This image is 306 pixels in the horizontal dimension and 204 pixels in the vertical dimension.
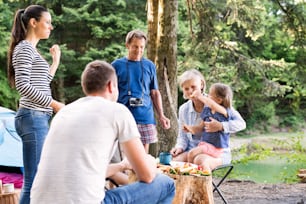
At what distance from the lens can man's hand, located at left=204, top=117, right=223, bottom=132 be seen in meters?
3.17

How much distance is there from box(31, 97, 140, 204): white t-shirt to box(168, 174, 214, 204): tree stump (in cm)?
91

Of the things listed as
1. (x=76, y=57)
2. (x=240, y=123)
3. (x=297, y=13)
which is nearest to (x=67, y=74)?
(x=76, y=57)

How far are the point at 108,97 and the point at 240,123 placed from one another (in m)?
1.48

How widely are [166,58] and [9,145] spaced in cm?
199

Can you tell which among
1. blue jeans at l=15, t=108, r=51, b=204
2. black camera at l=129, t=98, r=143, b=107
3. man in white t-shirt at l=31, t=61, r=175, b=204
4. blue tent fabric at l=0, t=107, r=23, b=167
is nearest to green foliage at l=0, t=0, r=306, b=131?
blue tent fabric at l=0, t=107, r=23, b=167

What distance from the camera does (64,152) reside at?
1.81m

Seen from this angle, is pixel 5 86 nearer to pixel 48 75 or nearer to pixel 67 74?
pixel 67 74

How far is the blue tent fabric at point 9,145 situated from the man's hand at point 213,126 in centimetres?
170

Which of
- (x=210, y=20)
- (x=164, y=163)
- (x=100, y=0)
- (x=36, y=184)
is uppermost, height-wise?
(x=100, y=0)

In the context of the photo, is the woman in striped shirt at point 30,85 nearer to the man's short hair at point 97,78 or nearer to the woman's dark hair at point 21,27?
the woman's dark hair at point 21,27

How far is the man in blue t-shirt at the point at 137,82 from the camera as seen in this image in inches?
132

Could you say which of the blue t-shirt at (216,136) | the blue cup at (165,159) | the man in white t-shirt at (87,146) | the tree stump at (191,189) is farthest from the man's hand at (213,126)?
the man in white t-shirt at (87,146)

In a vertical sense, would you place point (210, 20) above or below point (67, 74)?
above

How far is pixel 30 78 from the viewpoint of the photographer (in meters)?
2.52
